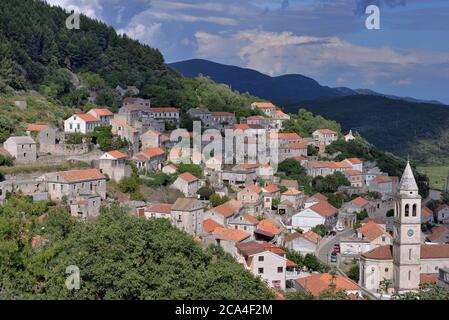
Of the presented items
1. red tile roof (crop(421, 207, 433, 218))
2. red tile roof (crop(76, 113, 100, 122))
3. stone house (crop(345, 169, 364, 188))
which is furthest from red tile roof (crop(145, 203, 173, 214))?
stone house (crop(345, 169, 364, 188))

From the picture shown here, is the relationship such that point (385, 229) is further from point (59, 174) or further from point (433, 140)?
point (433, 140)

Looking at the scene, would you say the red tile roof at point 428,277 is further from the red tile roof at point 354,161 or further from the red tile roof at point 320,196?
the red tile roof at point 354,161

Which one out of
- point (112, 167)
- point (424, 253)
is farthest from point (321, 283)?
point (112, 167)

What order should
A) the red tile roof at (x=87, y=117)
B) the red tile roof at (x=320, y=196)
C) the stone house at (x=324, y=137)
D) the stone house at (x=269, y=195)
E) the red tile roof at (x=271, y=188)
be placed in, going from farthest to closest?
the stone house at (x=324, y=137) < the red tile roof at (x=320, y=196) < the red tile roof at (x=87, y=117) < the red tile roof at (x=271, y=188) < the stone house at (x=269, y=195)

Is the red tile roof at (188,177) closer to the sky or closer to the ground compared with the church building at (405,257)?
closer to the sky

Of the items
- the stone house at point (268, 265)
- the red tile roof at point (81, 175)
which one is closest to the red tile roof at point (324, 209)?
the stone house at point (268, 265)

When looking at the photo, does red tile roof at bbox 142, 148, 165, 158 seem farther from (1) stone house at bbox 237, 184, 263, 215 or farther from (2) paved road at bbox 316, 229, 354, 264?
(2) paved road at bbox 316, 229, 354, 264

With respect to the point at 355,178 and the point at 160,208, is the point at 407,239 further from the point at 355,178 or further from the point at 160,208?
the point at 355,178
